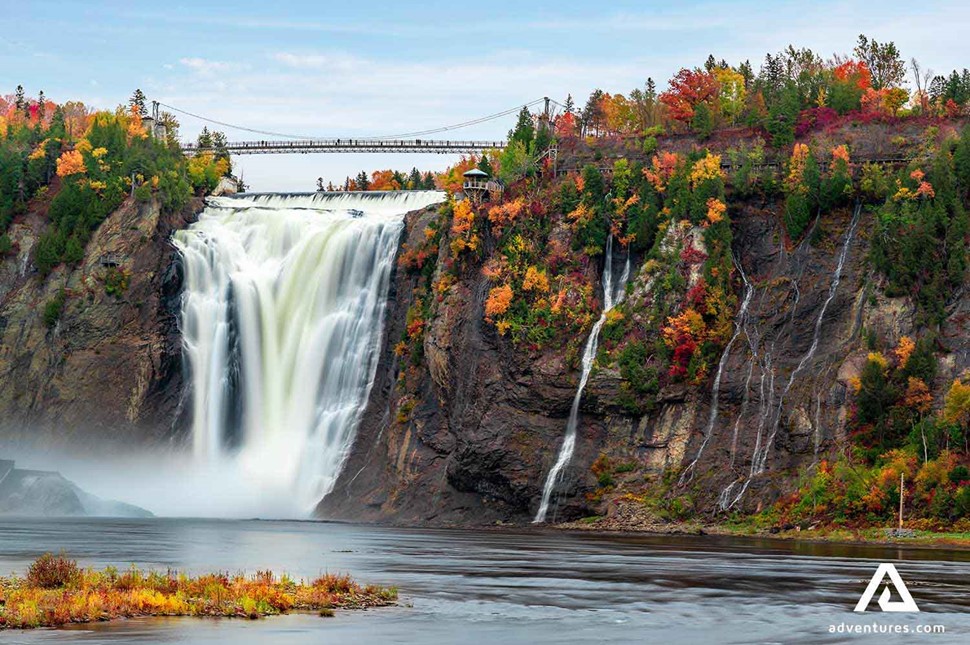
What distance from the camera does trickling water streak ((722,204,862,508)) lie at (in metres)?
100

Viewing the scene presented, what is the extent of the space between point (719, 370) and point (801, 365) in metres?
6.15

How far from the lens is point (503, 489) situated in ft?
355

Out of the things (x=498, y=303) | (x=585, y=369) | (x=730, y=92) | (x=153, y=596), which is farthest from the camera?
(x=730, y=92)

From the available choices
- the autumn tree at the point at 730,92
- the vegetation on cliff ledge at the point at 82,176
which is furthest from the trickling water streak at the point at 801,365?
the vegetation on cliff ledge at the point at 82,176

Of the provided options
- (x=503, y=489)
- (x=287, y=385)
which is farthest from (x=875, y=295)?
(x=287, y=385)

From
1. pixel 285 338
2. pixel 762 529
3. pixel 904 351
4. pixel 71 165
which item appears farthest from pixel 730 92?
pixel 71 165

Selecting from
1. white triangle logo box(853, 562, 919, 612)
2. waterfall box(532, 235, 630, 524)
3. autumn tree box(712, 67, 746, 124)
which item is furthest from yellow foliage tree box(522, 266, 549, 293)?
white triangle logo box(853, 562, 919, 612)

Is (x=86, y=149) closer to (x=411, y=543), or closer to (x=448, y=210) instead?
(x=448, y=210)

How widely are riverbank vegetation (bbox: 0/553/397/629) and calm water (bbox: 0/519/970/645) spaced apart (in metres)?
1.16

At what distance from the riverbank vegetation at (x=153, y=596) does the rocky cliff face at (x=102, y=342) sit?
8724cm

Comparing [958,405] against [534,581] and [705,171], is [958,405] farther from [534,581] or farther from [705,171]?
[534,581]

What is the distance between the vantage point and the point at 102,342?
138875mm

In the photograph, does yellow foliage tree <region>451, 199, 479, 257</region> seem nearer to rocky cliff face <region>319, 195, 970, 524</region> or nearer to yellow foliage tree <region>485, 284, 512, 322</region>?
rocky cliff face <region>319, 195, 970, 524</region>

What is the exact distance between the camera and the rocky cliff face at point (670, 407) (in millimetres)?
100750
